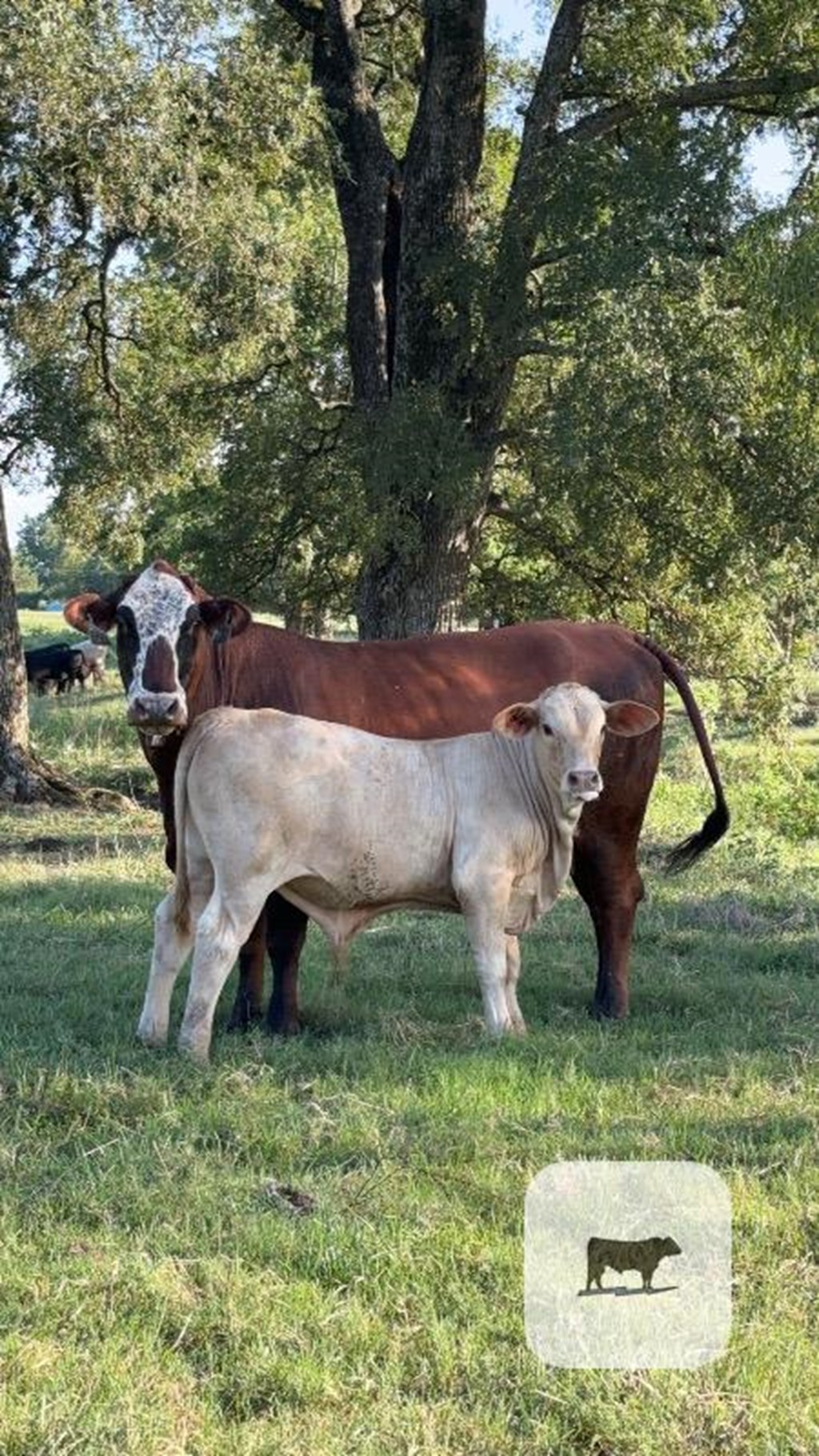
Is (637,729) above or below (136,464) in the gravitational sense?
below

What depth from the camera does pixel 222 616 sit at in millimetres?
6941

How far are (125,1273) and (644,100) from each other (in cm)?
1371

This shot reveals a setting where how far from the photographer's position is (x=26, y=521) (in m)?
110

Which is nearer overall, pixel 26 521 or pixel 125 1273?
pixel 125 1273

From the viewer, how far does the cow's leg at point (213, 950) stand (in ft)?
20.3

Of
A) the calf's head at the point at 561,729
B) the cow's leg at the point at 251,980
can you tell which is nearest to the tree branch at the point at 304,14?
the calf's head at the point at 561,729

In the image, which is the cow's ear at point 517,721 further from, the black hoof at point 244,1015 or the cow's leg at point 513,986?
the black hoof at point 244,1015

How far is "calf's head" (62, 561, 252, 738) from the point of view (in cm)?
646

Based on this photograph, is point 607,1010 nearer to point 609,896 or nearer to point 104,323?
point 609,896

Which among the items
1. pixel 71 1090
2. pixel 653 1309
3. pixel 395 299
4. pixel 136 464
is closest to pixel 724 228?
pixel 395 299

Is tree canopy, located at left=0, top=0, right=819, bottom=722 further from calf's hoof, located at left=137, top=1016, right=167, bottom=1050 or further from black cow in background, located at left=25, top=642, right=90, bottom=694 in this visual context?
black cow in background, located at left=25, top=642, right=90, bottom=694

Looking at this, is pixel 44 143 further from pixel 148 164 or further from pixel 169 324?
pixel 169 324

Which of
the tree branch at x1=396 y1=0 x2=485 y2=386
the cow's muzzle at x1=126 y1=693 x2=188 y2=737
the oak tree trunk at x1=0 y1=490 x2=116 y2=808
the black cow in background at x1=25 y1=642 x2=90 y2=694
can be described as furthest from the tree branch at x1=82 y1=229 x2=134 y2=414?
the black cow in background at x1=25 y1=642 x2=90 y2=694

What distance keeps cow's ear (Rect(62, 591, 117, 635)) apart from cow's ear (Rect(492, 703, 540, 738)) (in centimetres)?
167
